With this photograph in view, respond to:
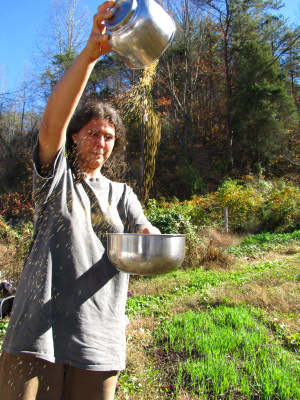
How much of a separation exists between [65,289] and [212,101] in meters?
22.5

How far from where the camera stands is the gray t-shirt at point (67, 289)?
1.16m

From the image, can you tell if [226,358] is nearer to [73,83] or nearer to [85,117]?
[85,117]

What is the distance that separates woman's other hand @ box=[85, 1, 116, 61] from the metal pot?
0.8 inches

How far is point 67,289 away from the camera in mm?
1214

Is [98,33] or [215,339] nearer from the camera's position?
[98,33]

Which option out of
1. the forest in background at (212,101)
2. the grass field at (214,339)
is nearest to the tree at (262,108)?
the forest in background at (212,101)

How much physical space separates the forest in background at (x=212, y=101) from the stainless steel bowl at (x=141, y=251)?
14.2 m

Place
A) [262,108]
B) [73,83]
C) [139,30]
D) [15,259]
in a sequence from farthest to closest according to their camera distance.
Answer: [262,108]
[15,259]
[139,30]
[73,83]

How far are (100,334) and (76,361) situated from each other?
0.40 feet

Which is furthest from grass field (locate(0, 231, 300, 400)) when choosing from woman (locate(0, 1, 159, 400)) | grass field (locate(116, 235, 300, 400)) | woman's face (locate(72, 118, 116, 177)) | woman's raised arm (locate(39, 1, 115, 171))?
woman's raised arm (locate(39, 1, 115, 171))

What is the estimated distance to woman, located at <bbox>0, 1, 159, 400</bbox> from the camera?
44.4 inches

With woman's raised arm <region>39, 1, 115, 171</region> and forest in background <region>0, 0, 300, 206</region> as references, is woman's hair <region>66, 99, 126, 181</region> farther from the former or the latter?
forest in background <region>0, 0, 300, 206</region>

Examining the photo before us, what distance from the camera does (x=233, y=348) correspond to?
2.81 metres

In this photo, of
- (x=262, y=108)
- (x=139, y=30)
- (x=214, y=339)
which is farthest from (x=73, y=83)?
(x=262, y=108)
